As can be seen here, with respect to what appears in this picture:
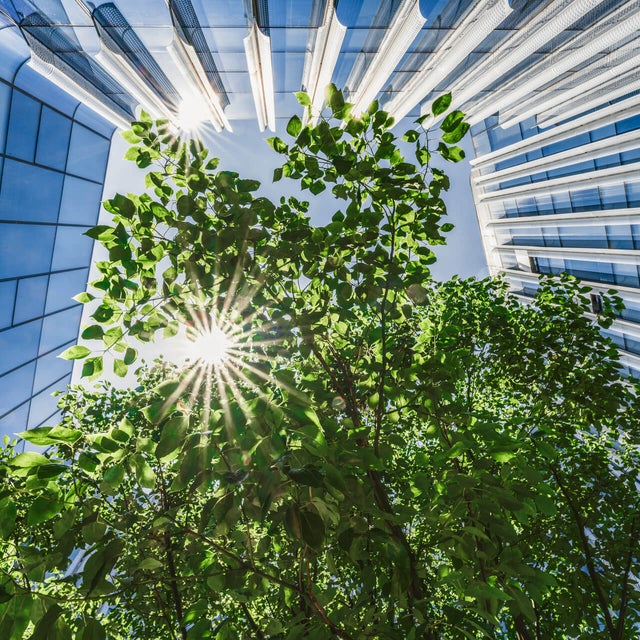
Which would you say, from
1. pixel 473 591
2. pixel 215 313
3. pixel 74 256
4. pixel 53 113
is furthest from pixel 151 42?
pixel 473 591

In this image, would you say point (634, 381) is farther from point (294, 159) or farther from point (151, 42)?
point (151, 42)

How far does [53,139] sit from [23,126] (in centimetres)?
115

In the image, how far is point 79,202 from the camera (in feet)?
37.5

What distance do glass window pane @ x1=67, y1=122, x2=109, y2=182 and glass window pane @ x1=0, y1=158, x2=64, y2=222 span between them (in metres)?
0.95

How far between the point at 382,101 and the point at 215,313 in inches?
781

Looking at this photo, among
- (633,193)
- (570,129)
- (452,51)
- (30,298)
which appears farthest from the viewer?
(570,129)

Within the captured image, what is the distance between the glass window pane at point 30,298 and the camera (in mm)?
9656

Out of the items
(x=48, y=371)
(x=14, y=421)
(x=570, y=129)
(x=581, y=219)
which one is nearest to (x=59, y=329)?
(x=48, y=371)

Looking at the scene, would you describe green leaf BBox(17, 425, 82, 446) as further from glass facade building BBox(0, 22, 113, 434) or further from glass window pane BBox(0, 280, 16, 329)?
glass window pane BBox(0, 280, 16, 329)

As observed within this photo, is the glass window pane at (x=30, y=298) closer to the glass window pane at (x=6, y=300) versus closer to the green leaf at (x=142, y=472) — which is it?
the glass window pane at (x=6, y=300)

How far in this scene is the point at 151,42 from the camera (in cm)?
1207

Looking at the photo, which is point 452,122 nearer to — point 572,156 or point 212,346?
point 212,346

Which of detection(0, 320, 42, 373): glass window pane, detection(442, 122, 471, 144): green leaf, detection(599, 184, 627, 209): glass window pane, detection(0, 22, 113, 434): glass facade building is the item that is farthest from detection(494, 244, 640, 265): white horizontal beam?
detection(0, 320, 42, 373): glass window pane

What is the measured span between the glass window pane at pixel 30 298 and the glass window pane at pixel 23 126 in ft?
11.0
